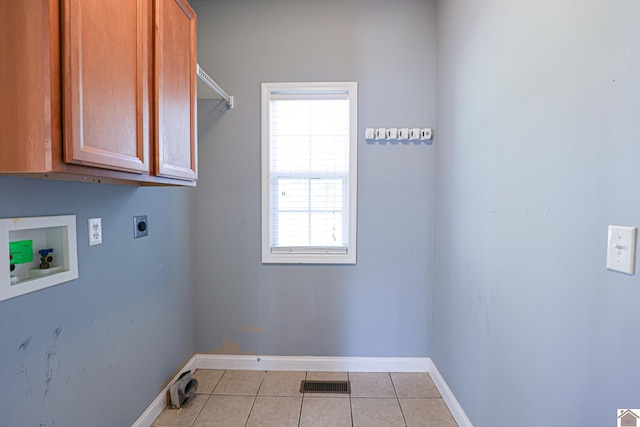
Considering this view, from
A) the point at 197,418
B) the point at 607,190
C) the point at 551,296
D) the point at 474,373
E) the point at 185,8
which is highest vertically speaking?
the point at 185,8

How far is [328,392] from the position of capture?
75.8 inches

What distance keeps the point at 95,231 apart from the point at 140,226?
12.1 inches

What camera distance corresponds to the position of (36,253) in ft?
3.36

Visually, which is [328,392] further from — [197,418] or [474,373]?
[474,373]

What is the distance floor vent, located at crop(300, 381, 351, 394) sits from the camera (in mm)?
1937

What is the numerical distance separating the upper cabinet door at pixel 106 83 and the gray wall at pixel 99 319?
1.11ft

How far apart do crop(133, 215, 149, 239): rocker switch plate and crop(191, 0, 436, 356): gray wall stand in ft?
1.85

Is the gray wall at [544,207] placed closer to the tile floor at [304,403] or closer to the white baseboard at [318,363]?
the tile floor at [304,403]

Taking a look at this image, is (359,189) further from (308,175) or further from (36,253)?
(36,253)

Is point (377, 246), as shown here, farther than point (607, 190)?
Yes

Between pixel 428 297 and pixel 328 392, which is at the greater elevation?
pixel 428 297

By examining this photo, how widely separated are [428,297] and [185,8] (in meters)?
2.41

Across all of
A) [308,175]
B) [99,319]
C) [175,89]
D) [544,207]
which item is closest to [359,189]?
[308,175]

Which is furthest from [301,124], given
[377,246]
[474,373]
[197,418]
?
[197,418]
